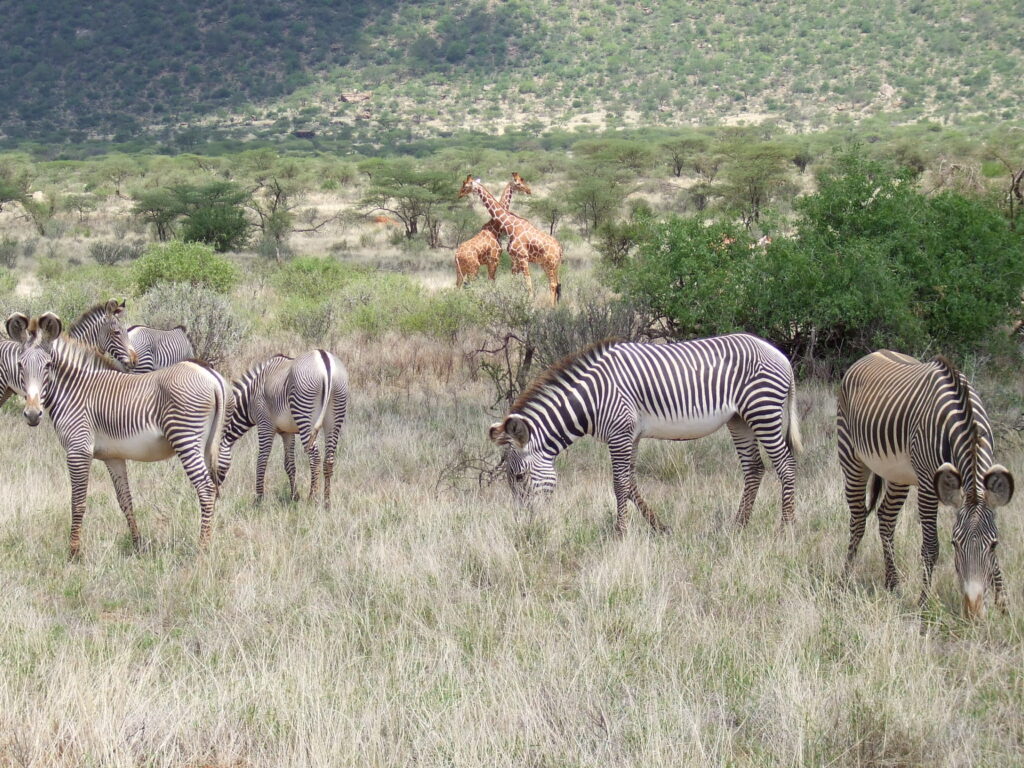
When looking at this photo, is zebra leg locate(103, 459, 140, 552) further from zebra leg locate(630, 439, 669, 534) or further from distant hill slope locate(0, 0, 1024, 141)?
distant hill slope locate(0, 0, 1024, 141)

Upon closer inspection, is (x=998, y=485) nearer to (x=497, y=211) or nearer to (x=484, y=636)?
(x=484, y=636)

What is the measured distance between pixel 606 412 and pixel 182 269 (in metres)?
11.8

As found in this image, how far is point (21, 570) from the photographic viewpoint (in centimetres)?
626

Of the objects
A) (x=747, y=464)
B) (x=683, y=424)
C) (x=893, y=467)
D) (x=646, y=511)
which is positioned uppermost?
(x=893, y=467)

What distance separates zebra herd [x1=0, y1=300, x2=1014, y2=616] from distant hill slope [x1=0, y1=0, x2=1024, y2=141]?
6237 centimetres

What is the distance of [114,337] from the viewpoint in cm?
1062

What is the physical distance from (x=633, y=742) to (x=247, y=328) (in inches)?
462

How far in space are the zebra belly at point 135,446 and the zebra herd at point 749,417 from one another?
84.4 inches

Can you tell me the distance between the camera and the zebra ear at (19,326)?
20.8 ft

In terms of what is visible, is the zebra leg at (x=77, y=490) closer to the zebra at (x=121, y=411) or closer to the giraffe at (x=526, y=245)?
the zebra at (x=121, y=411)

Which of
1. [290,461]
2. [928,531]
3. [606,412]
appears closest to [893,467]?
[928,531]

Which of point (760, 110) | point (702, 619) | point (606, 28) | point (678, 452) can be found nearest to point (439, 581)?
point (702, 619)

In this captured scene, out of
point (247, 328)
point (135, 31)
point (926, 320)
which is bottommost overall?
point (247, 328)

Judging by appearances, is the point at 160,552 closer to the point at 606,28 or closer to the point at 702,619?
the point at 702,619
